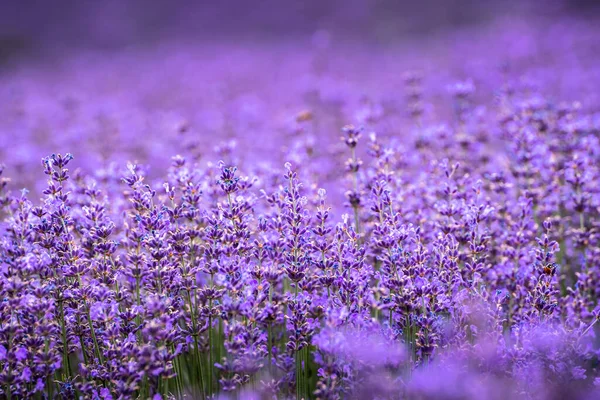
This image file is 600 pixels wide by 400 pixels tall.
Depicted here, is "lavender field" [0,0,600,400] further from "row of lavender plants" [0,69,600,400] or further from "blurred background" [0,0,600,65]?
"blurred background" [0,0,600,65]

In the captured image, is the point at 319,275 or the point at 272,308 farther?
the point at 319,275

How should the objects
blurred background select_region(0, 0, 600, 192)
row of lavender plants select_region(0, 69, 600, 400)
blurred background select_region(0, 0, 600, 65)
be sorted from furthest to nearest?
1. blurred background select_region(0, 0, 600, 65)
2. blurred background select_region(0, 0, 600, 192)
3. row of lavender plants select_region(0, 69, 600, 400)

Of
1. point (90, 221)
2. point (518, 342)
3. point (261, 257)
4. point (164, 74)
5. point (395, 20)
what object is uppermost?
point (395, 20)

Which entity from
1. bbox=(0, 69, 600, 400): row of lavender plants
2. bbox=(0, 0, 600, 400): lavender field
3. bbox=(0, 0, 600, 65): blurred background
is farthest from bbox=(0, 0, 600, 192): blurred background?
bbox=(0, 69, 600, 400): row of lavender plants

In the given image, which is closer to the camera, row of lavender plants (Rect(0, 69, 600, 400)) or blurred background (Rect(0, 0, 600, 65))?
row of lavender plants (Rect(0, 69, 600, 400))

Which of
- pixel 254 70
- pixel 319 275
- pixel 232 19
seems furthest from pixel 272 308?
pixel 232 19

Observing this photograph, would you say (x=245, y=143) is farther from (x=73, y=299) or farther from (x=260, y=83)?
(x=260, y=83)

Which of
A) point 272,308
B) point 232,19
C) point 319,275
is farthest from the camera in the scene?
point 232,19

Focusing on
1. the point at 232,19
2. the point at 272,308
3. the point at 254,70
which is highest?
the point at 232,19

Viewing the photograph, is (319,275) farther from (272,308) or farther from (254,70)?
(254,70)

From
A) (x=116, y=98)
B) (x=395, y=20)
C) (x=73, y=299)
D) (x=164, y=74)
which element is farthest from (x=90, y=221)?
(x=395, y=20)

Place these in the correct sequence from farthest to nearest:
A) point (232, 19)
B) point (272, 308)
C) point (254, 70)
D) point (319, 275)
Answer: point (232, 19), point (254, 70), point (319, 275), point (272, 308)
